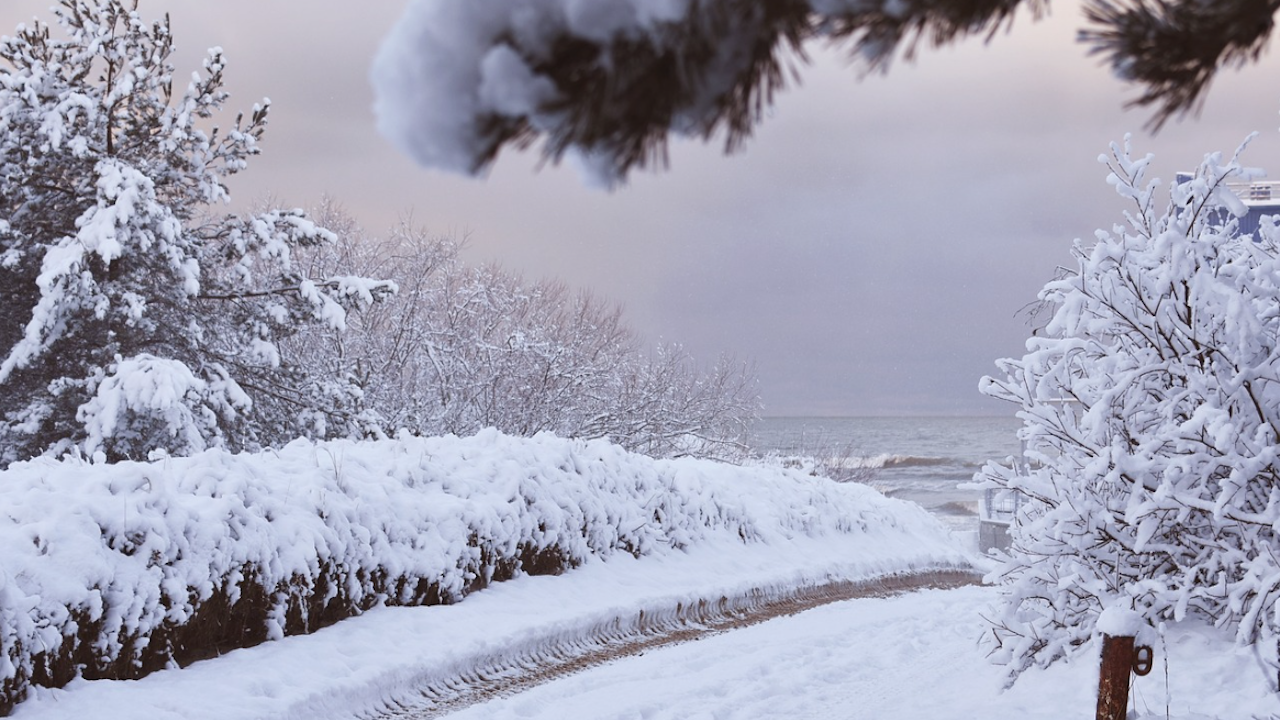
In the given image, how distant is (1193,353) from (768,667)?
414cm

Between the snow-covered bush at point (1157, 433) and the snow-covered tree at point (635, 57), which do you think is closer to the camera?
the snow-covered tree at point (635, 57)

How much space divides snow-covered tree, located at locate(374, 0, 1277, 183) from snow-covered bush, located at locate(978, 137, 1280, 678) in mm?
4087

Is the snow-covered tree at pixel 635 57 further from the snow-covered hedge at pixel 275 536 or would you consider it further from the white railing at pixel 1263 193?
the white railing at pixel 1263 193

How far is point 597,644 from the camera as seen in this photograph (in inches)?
370

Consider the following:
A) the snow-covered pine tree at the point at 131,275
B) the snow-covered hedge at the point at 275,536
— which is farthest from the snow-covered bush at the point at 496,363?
the snow-covered hedge at the point at 275,536

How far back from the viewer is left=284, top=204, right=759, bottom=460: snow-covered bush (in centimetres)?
2148

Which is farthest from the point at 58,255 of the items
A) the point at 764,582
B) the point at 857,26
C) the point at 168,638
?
the point at 857,26

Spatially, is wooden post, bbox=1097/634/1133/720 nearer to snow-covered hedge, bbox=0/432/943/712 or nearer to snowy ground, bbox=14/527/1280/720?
snowy ground, bbox=14/527/1280/720

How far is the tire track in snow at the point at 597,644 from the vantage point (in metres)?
7.33

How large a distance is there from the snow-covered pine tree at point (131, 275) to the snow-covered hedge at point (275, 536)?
4.53 m

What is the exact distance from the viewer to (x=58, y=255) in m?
13.1

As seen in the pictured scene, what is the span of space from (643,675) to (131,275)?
1073 cm

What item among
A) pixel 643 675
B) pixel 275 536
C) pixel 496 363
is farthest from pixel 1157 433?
pixel 496 363

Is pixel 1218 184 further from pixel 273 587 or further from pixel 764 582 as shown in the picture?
pixel 764 582
